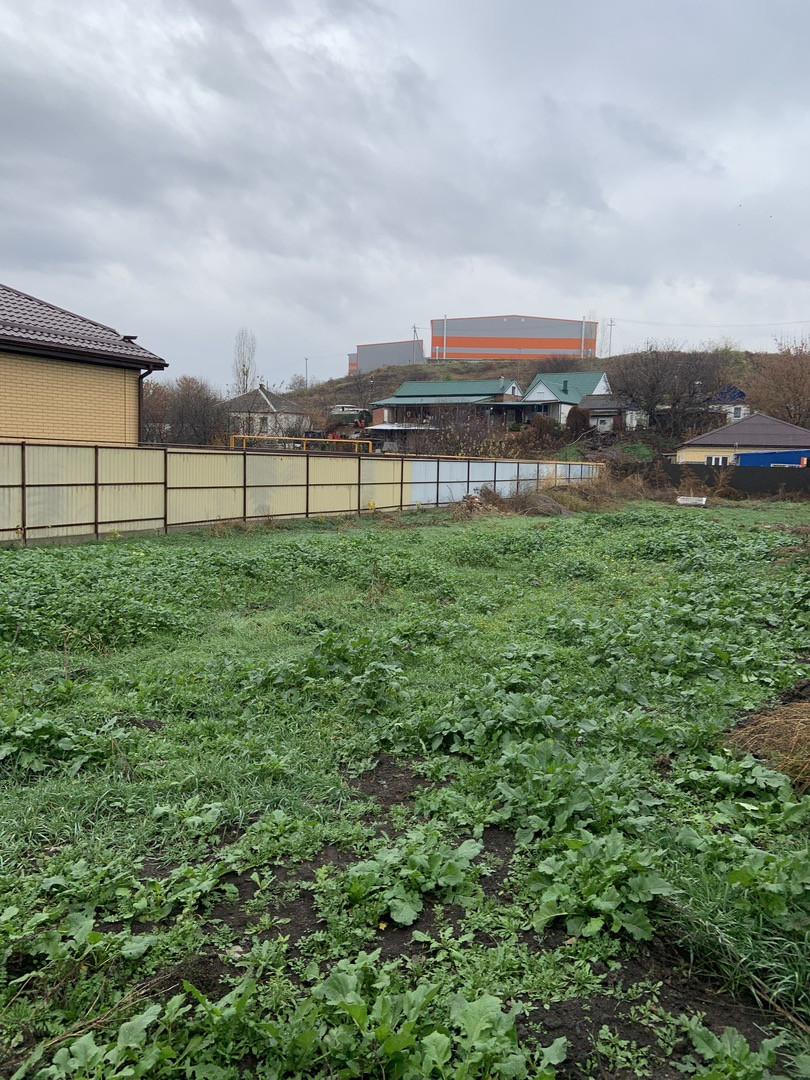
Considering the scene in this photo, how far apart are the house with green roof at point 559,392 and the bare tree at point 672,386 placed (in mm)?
6277

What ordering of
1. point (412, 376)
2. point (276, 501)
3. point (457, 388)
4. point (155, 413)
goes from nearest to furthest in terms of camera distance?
point (276, 501) → point (155, 413) → point (457, 388) → point (412, 376)

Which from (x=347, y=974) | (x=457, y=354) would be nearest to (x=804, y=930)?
(x=347, y=974)

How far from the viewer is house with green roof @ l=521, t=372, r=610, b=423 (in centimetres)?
5650

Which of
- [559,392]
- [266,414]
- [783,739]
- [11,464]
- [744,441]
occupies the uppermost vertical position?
[559,392]

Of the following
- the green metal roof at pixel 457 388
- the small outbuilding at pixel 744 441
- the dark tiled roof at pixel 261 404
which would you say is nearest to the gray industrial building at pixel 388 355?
the green metal roof at pixel 457 388

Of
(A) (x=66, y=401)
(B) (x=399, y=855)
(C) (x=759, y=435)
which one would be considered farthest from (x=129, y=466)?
(C) (x=759, y=435)

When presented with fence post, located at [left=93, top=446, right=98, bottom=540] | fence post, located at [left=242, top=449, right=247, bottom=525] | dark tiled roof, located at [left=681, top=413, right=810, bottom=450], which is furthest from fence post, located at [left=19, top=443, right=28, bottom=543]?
dark tiled roof, located at [left=681, top=413, right=810, bottom=450]

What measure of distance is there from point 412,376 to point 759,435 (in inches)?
1924

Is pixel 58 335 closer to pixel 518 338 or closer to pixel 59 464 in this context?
pixel 59 464

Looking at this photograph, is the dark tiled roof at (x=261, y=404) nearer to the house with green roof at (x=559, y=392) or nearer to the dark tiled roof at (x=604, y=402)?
the house with green roof at (x=559, y=392)

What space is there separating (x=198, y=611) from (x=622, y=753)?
17.9 feet

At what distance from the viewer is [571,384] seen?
60.1 metres

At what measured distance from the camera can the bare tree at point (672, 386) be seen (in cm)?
4922

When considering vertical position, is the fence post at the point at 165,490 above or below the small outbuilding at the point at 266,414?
below
